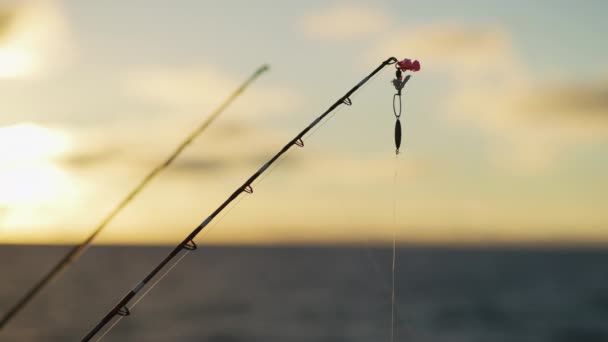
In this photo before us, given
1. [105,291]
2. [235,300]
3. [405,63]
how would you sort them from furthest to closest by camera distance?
[105,291], [235,300], [405,63]

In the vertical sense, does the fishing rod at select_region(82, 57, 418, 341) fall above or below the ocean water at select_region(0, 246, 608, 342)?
below

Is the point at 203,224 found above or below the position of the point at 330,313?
below

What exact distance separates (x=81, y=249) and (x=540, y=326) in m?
127

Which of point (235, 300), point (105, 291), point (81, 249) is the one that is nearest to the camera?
point (81, 249)

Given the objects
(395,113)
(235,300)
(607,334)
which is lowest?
(395,113)

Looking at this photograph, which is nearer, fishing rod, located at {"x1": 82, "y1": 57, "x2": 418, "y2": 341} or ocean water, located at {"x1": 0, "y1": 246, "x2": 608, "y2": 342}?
fishing rod, located at {"x1": 82, "y1": 57, "x2": 418, "y2": 341}

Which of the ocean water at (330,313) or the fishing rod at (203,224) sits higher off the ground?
the ocean water at (330,313)

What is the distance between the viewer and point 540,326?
124 m

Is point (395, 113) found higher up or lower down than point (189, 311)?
lower down

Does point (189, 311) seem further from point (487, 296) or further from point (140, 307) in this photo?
point (487, 296)

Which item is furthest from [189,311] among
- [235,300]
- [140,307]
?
[235,300]

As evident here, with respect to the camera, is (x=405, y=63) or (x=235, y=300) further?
(x=235, y=300)

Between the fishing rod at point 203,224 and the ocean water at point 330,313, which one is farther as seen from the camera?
the ocean water at point 330,313

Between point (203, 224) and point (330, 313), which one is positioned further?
point (330, 313)
